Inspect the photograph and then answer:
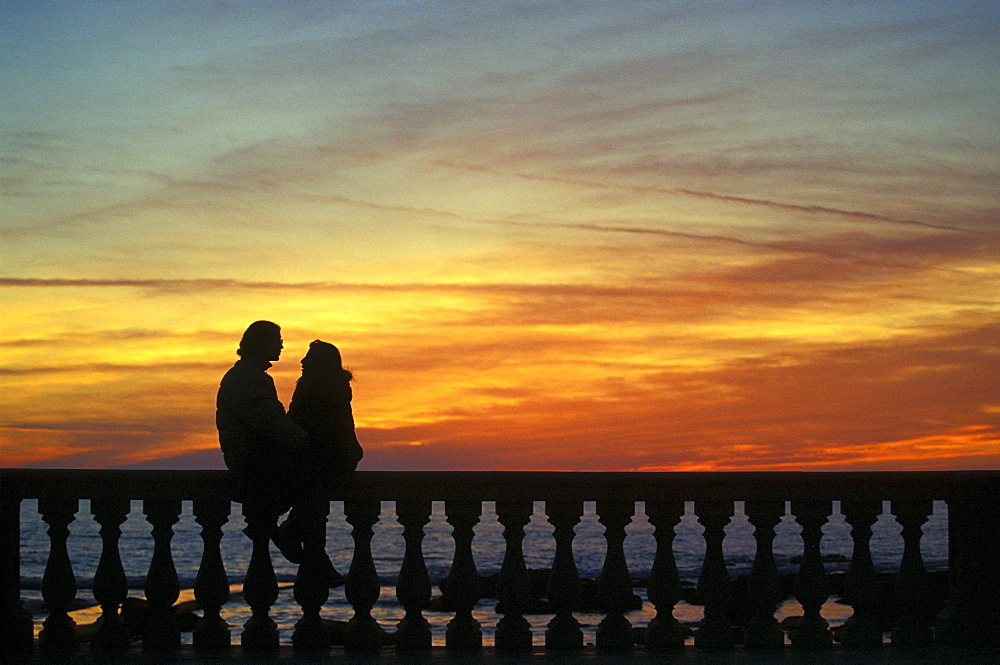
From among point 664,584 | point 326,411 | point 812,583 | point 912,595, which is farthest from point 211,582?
point 912,595

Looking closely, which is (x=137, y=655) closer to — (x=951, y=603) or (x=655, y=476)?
(x=655, y=476)

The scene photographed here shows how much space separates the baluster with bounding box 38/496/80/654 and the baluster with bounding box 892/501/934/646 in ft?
19.8

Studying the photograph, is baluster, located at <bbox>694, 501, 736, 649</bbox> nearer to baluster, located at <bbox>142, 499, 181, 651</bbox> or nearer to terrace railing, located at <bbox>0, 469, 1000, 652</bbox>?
terrace railing, located at <bbox>0, 469, 1000, 652</bbox>

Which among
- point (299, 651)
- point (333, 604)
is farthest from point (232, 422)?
point (333, 604)

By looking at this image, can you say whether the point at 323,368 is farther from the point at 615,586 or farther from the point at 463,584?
the point at 615,586

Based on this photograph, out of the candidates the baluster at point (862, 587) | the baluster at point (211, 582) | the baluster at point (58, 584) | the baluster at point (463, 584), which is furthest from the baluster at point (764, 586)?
the baluster at point (58, 584)

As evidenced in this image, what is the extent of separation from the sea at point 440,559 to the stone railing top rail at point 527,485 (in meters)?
17.0

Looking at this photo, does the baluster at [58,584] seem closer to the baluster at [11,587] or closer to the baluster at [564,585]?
the baluster at [11,587]

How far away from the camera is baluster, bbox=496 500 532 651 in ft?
22.9

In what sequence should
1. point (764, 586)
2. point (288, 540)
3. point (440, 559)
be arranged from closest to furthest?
point (288, 540), point (764, 586), point (440, 559)

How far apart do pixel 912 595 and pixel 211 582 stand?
16.8 ft

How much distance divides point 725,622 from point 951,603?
181cm

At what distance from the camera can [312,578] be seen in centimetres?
693

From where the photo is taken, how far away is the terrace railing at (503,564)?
6.99 metres
